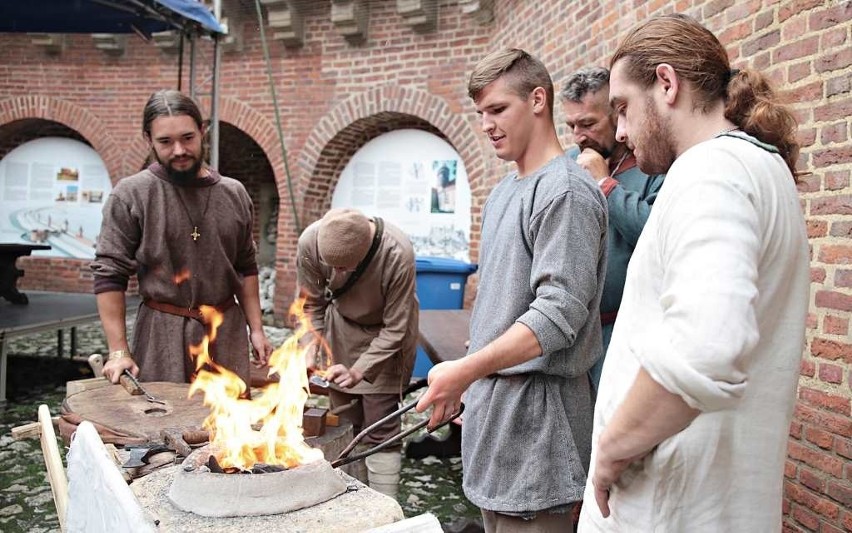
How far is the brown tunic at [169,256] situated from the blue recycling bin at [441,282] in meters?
3.31

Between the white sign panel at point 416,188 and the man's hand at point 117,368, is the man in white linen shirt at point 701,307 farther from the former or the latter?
the white sign panel at point 416,188

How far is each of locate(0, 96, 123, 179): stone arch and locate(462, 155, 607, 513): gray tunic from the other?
9819 mm

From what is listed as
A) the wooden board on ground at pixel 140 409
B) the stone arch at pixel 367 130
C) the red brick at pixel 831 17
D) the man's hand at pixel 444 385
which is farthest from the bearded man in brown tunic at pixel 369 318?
the stone arch at pixel 367 130

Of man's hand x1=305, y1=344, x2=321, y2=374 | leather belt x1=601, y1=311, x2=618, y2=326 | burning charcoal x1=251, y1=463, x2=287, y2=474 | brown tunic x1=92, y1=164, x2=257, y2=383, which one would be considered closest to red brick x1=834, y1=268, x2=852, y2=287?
leather belt x1=601, y1=311, x2=618, y2=326

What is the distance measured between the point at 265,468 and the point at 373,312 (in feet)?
5.20

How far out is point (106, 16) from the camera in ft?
23.4

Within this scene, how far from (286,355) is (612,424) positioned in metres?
1.73

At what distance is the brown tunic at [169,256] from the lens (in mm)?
2926

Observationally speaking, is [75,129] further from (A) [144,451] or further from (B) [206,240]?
(A) [144,451]

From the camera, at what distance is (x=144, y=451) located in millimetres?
2055

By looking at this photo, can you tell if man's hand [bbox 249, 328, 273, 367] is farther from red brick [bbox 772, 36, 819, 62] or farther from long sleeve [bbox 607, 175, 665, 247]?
red brick [bbox 772, 36, 819, 62]

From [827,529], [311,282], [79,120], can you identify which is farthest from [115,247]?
[79,120]

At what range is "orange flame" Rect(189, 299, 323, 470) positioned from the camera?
191cm

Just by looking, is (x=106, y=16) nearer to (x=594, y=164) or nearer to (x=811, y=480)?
(x=594, y=164)
